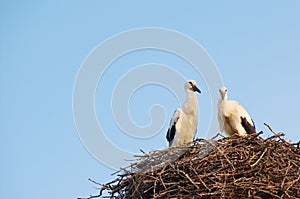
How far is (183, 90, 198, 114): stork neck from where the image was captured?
9.17 m

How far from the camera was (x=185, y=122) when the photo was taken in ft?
30.0

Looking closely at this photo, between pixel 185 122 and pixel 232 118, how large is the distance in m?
0.66

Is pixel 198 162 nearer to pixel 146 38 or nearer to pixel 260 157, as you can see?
pixel 260 157

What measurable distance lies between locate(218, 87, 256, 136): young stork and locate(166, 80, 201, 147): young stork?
0.39m

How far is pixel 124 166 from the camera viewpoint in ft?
25.1

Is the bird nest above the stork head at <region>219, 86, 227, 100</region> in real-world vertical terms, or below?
below

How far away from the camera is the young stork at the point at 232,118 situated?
29.2ft

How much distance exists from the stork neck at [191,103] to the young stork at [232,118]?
0.36 meters

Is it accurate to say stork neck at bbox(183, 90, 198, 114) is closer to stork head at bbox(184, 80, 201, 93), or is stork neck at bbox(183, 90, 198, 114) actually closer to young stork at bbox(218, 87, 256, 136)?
stork head at bbox(184, 80, 201, 93)

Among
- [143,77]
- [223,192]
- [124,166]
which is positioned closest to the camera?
[223,192]

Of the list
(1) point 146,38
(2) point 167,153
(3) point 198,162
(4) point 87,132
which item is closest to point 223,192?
(3) point 198,162

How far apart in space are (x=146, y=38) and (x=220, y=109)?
1.47 meters

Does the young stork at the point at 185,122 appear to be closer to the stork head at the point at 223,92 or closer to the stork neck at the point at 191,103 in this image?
the stork neck at the point at 191,103

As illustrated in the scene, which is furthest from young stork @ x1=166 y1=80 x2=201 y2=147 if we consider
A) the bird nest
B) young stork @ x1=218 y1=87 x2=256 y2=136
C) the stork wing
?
the bird nest
